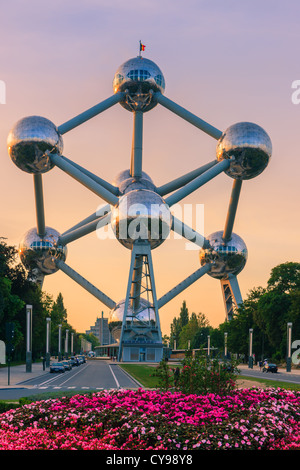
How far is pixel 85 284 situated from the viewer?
84875 mm

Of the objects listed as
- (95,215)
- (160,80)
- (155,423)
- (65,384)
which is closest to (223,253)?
(95,215)

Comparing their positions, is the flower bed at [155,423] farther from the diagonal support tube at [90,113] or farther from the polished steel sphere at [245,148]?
the diagonal support tube at [90,113]

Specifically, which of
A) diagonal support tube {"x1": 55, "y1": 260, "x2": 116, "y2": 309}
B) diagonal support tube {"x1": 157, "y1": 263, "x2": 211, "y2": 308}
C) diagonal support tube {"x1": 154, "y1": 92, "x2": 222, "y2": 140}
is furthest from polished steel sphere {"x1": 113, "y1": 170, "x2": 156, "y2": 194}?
diagonal support tube {"x1": 157, "y1": 263, "x2": 211, "y2": 308}

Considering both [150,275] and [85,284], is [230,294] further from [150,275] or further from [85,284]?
[150,275]

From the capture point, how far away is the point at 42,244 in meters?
84.2

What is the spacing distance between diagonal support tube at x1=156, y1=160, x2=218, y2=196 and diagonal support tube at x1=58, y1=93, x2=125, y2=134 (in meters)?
11.9

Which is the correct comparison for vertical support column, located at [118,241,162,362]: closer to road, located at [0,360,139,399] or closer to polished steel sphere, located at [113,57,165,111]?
polished steel sphere, located at [113,57,165,111]

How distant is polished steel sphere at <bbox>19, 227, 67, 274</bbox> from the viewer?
8431 cm

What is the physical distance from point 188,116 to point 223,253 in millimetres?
20199

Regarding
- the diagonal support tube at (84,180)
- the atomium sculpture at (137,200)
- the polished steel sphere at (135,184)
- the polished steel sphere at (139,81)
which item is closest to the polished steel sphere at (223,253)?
the atomium sculpture at (137,200)

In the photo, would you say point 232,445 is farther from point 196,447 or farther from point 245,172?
point 245,172

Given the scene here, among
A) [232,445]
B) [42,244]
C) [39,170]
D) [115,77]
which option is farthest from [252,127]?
[232,445]

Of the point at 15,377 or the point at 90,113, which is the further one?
the point at 90,113

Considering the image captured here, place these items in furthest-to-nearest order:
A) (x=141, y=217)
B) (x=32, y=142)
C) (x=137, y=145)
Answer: (x=137, y=145)
(x=141, y=217)
(x=32, y=142)
